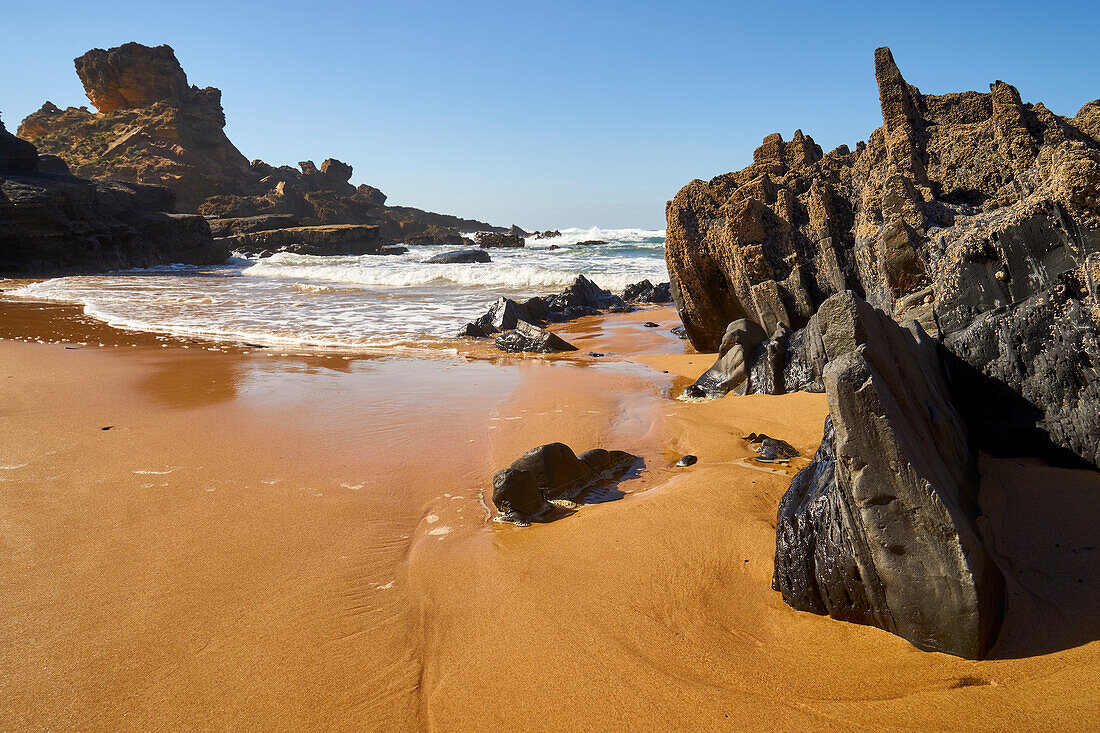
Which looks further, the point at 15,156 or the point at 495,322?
the point at 15,156

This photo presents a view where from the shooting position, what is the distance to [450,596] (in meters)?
2.34

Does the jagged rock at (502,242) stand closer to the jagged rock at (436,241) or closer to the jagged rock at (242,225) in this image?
the jagged rock at (436,241)

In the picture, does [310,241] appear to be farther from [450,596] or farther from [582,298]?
[450,596]

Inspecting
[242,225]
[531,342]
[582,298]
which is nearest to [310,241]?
[242,225]

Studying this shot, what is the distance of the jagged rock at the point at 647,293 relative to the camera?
50.2 feet

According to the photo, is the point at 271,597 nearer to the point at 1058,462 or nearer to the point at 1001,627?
the point at 1001,627

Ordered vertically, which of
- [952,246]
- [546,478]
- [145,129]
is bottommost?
[546,478]

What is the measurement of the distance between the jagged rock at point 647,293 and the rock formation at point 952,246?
654 centimetres

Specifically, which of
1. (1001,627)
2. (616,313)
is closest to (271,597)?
(1001,627)

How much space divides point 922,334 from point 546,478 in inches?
86.9

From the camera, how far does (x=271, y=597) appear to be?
7.62 ft

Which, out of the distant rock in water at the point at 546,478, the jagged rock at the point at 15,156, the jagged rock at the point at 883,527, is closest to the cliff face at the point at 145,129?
the jagged rock at the point at 15,156

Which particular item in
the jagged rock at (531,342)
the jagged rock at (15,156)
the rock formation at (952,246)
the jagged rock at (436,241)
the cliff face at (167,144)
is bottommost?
the jagged rock at (531,342)

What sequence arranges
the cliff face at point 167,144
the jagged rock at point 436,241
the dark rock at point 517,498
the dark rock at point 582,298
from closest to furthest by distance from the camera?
the dark rock at point 517,498 < the dark rock at point 582,298 < the cliff face at point 167,144 < the jagged rock at point 436,241
